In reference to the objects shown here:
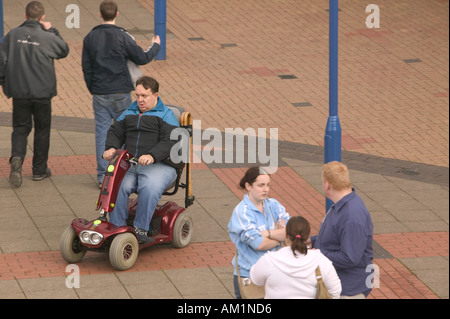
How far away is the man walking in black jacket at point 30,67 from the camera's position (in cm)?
1112

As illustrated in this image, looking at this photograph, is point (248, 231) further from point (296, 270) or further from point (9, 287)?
point (9, 287)

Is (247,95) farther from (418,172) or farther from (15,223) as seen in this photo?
(15,223)

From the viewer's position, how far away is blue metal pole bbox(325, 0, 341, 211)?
9.48 metres

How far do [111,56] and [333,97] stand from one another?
2727mm

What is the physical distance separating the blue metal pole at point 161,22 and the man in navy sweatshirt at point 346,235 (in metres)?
10.6

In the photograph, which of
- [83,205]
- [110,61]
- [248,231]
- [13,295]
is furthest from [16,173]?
[248,231]

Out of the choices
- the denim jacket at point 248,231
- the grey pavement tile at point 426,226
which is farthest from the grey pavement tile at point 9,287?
the grey pavement tile at point 426,226

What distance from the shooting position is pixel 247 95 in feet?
50.9

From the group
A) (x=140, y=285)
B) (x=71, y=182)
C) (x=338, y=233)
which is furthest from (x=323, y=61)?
(x=338, y=233)

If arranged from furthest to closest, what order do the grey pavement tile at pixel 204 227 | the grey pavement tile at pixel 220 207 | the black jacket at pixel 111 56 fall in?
the black jacket at pixel 111 56 → the grey pavement tile at pixel 220 207 → the grey pavement tile at pixel 204 227

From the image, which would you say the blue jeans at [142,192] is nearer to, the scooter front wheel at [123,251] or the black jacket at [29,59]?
the scooter front wheel at [123,251]

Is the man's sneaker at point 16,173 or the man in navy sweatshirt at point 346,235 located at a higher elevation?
the man in navy sweatshirt at point 346,235

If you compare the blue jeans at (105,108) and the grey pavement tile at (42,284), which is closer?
the grey pavement tile at (42,284)

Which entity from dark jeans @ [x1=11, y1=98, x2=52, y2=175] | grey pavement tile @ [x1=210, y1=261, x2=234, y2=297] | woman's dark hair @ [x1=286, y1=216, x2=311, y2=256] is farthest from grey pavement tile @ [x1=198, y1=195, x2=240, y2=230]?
woman's dark hair @ [x1=286, y1=216, x2=311, y2=256]
